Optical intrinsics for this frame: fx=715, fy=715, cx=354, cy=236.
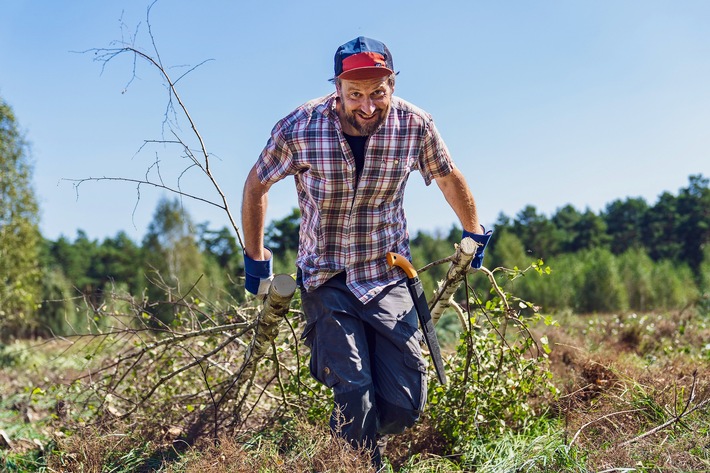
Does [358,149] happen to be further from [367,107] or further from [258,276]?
[258,276]

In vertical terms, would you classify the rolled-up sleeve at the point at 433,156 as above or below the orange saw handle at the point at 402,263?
above

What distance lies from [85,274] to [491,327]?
86.9ft

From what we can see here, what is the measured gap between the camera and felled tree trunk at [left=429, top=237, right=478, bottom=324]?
352cm

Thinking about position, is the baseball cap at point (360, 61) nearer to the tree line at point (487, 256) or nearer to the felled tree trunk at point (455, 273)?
the felled tree trunk at point (455, 273)

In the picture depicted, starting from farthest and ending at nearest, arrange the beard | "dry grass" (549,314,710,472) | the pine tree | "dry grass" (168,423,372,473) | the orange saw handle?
the pine tree, the orange saw handle, the beard, "dry grass" (549,314,710,472), "dry grass" (168,423,372,473)

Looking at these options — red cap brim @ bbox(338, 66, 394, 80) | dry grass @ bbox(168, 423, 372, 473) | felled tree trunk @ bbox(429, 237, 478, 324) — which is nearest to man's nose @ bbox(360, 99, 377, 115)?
red cap brim @ bbox(338, 66, 394, 80)

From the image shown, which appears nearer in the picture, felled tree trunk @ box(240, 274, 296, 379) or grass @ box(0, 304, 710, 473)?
grass @ box(0, 304, 710, 473)

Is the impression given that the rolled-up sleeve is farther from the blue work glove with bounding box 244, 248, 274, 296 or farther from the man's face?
the blue work glove with bounding box 244, 248, 274, 296

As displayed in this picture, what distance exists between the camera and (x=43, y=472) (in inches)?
152

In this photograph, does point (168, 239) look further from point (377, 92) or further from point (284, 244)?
point (377, 92)

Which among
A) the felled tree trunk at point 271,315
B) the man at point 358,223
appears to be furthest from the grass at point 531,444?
the felled tree trunk at point 271,315

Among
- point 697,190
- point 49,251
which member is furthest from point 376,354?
point 49,251

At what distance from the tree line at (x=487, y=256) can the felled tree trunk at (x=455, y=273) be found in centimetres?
763

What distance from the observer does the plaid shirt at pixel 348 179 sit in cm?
338
